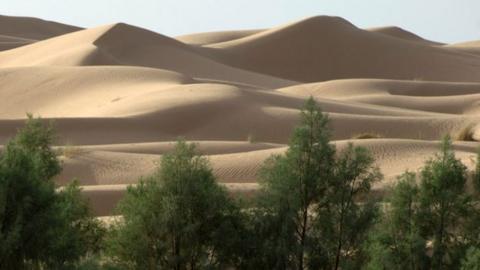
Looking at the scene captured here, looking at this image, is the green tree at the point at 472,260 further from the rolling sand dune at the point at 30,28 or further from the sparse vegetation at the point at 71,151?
the rolling sand dune at the point at 30,28

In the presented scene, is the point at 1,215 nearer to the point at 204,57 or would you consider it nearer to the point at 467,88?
the point at 467,88

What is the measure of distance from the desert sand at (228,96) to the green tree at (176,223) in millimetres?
4891

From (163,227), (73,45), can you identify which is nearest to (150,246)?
(163,227)

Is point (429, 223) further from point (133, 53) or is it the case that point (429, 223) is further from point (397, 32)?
point (397, 32)

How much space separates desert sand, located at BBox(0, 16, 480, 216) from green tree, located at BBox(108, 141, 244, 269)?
4.89 metres

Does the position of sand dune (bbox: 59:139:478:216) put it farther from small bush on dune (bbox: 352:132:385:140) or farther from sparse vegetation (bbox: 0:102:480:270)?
sparse vegetation (bbox: 0:102:480:270)

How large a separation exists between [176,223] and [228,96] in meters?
23.2

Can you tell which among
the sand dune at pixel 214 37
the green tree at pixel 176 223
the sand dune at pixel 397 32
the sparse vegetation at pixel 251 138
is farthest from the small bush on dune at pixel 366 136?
the sand dune at pixel 397 32

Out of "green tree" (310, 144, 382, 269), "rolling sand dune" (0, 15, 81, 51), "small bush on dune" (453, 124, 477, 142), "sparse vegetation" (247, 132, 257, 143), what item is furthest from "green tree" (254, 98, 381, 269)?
"rolling sand dune" (0, 15, 81, 51)

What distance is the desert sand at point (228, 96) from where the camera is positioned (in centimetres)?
2525

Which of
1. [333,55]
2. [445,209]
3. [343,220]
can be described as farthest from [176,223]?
[333,55]

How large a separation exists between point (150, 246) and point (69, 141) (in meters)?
17.4

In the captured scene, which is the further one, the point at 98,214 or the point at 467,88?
the point at 467,88

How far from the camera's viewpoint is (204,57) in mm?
64938
